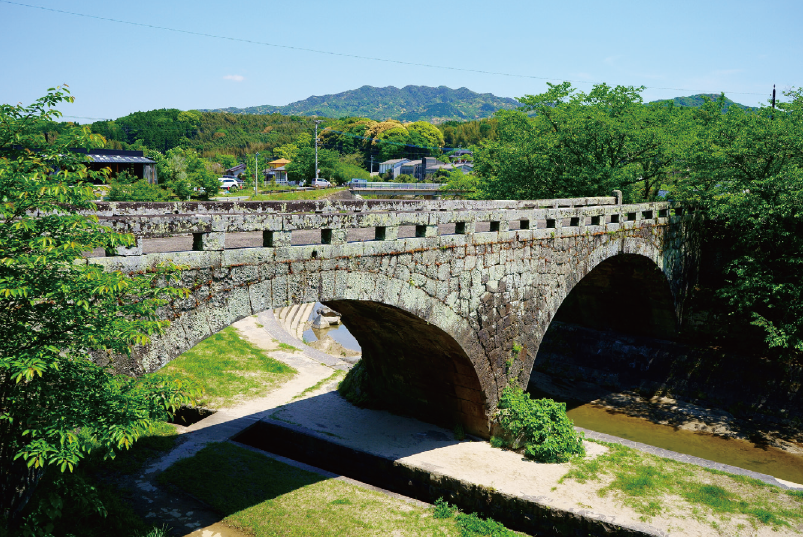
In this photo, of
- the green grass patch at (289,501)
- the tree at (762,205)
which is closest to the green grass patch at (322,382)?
the green grass patch at (289,501)

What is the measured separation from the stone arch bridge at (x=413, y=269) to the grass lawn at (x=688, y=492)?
2.37 meters

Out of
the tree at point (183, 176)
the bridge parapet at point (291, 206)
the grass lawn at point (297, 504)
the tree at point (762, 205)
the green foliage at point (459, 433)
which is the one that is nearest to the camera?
the grass lawn at point (297, 504)

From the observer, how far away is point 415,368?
41.4 feet

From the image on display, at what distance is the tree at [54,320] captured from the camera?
4.83 m

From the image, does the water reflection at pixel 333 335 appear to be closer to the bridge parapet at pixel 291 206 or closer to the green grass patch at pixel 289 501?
the bridge parapet at pixel 291 206

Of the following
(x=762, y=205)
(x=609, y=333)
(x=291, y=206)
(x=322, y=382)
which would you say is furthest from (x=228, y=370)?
(x=762, y=205)

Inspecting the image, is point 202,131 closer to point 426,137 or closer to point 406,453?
point 426,137

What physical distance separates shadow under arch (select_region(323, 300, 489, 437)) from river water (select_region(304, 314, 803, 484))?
14.8 feet

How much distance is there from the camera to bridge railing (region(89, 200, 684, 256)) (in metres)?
6.51

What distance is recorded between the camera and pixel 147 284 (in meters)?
5.73

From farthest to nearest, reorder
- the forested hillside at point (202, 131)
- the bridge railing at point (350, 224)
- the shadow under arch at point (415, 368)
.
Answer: the forested hillside at point (202, 131)
the shadow under arch at point (415, 368)
the bridge railing at point (350, 224)

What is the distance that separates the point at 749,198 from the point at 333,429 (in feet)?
40.2

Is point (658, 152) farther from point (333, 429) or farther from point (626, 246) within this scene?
point (333, 429)

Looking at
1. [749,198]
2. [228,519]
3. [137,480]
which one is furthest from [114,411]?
[749,198]
